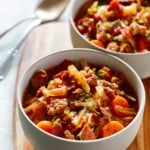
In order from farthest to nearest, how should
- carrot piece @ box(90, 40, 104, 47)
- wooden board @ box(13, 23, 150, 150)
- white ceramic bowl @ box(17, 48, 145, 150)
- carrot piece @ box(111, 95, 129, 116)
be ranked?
carrot piece @ box(90, 40, 104, 47)
wooden board @ box(13, 23, 150, 150)
carrot piece @ box(111, 95, 129, 116)
white ceramic bowl @ box(17, 48, 145, 150)

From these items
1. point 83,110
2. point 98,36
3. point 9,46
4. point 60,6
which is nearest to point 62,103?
point 83,110

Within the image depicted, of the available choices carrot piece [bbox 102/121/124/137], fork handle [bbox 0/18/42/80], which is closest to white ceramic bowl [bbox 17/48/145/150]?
carrot piece [bbox 102/121/124/137]

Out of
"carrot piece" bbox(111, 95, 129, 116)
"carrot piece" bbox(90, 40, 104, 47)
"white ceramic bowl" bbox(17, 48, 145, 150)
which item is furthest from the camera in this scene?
"carrot piece" bbox(90, 40, 104, 47)

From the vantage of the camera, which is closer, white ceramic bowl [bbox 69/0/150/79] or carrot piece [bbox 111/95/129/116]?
carrot piece [bbox 111/95/129/116]

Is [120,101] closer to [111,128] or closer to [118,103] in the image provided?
[118,103]

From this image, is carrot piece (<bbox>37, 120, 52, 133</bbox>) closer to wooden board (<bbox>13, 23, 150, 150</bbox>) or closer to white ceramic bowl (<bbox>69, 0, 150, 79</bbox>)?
wooden board (<bbox>13, 23, 150, 150</bbox>)

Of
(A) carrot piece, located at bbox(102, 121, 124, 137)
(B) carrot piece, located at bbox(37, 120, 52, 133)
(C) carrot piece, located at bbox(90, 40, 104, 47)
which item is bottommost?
(A) carrot piece, located at bbox(102, 121, 124, 137)

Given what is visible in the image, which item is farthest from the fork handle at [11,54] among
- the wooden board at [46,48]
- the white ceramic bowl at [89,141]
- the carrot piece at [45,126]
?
the carrot piece at [45,126]

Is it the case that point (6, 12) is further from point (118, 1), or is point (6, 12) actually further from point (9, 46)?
point (118, 1)
